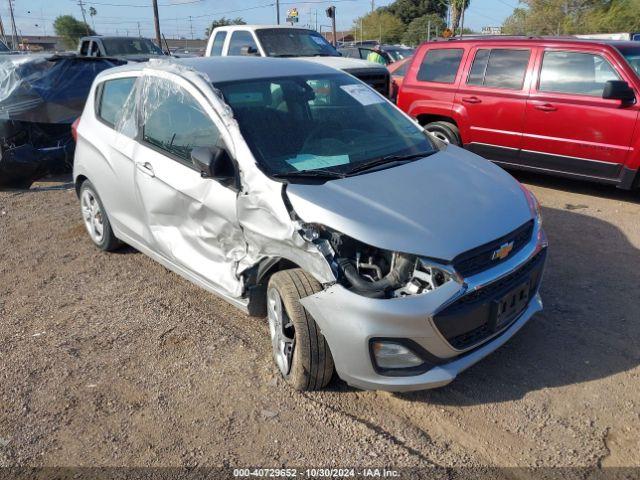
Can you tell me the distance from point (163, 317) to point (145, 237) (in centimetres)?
69

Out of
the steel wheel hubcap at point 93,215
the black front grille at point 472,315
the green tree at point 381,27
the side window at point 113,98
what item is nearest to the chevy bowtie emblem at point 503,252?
the black front grille at point 472,315

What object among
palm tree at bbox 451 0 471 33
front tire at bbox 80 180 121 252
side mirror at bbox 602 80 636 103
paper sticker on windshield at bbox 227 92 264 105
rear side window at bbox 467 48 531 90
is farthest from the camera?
palm tree at bbox 451 0 471 33

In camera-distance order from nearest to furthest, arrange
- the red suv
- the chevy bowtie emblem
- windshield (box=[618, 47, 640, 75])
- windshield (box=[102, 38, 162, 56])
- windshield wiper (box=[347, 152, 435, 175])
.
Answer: the chevy bowtie emblem < windshield wiper (box=[347, 152, 435, 175]) < the red suv < windshield (box=[618, 47, 640, 75]) < windshield (box=[102, 38, 162, 56])

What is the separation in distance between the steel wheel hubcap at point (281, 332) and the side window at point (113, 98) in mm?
2362

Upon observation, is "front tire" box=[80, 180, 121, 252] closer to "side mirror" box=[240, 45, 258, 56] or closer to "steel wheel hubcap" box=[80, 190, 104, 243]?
"steel wheel hubcap" box=[80, 190, 104, 243]

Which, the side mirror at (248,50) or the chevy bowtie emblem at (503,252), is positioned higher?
the side mirror at (248,50)

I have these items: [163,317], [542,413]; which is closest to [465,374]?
[542,413]

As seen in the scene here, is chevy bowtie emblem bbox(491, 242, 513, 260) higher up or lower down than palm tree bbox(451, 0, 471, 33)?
lower down

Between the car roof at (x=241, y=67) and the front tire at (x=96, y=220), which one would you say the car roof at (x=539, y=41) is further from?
the front tire at (x=96, y=220)

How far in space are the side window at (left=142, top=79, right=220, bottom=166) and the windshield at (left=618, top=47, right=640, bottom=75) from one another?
5.02 m

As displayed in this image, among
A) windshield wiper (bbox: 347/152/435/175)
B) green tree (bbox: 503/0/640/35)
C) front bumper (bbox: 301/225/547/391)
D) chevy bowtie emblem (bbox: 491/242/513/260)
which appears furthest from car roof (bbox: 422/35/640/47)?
green tree (bbox: 503/0/640/35)

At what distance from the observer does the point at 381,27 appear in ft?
220

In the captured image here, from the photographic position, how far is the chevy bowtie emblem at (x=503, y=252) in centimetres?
286

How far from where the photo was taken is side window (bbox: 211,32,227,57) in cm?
1080
